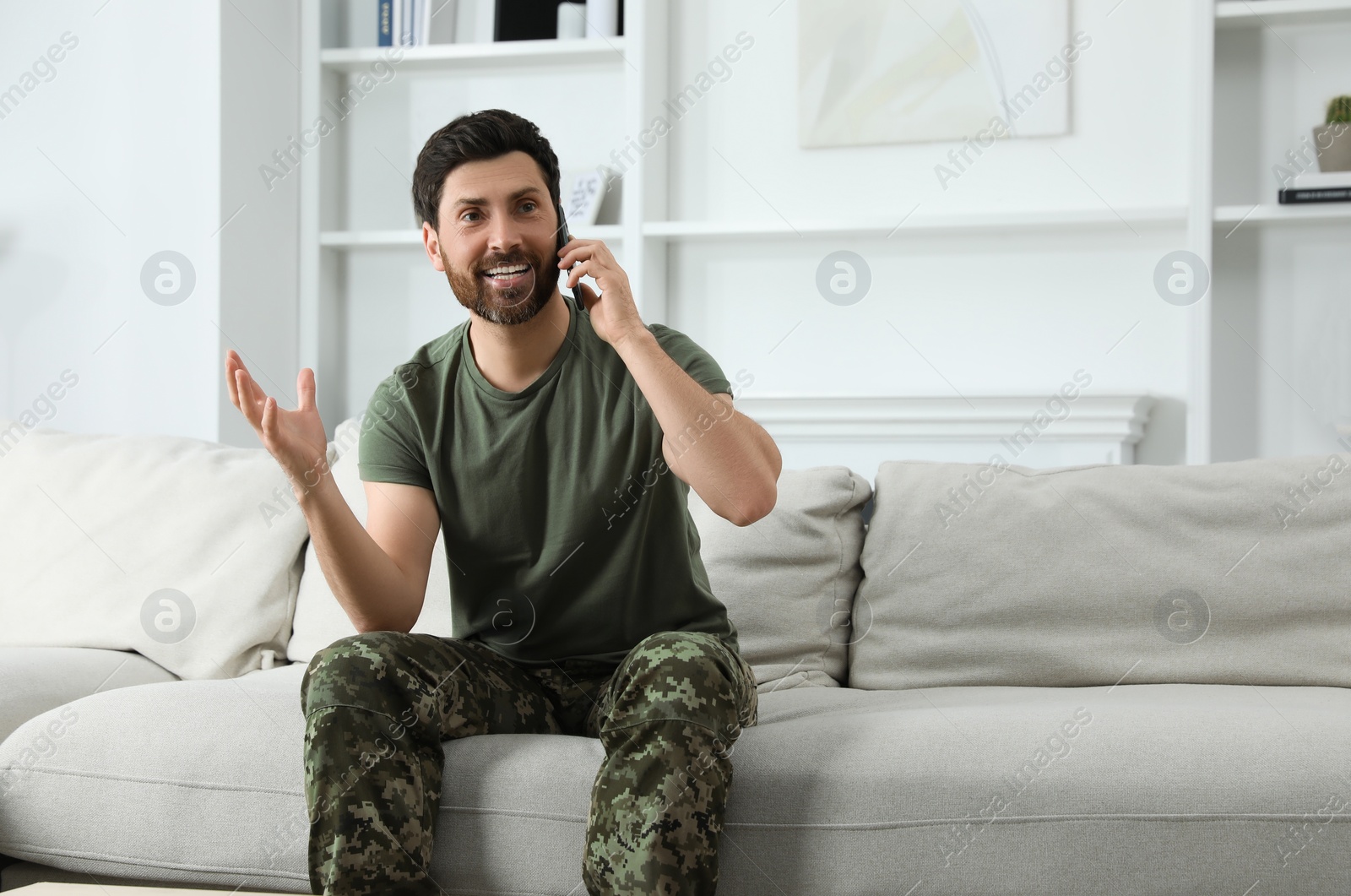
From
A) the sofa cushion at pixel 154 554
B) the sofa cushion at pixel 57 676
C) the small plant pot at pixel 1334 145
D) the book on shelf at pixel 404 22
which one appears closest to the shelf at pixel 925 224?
the small plant pot at pixel 1334 145

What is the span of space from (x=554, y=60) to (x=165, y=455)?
58.8 inches

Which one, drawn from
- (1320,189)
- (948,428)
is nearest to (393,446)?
(948,428)

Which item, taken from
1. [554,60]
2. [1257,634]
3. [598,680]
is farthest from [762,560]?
[554,60]

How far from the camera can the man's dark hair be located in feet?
4.59

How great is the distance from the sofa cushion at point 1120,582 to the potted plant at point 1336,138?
103cm

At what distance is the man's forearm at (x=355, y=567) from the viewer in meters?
1.23

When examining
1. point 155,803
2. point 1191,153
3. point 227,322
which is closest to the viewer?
point 155,803

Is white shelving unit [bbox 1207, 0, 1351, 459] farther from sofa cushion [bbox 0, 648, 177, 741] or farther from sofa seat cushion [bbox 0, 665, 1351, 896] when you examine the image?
sofa cushion [bbox 0, 648, 177, 741]

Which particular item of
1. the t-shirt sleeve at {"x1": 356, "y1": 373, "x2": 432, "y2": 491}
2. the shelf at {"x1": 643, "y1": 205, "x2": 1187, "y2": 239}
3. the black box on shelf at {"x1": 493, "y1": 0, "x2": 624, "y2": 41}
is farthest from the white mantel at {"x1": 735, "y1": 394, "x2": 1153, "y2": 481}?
the t-shirt sleeve at {"x1": 356, "y1": 373, "x2": 432, "y2": 491}

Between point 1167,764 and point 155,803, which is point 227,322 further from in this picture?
point 1167,764

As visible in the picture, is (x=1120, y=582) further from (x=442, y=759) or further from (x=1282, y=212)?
(x=1282, y=212)

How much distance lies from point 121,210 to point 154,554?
47.5 inches

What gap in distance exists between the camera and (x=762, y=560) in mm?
1698

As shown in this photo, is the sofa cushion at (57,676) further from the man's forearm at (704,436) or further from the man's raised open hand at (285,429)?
the man's forearm at (704,436)
